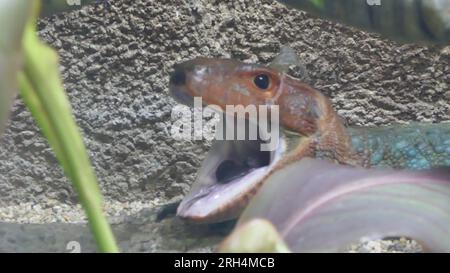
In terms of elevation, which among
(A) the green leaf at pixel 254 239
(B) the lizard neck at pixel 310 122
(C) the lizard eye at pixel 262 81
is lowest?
(A) the green leaf at pixel 254 239

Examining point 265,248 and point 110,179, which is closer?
point 265,248

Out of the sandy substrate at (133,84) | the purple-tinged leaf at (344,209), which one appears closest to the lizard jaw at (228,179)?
the sandy substrate at (133,84)

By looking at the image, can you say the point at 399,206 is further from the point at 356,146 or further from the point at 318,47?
the point at 318,47

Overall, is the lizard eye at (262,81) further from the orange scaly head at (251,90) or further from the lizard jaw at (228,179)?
the lizard jaw at (228,179)

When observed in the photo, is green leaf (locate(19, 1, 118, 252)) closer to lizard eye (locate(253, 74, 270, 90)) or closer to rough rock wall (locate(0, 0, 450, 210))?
lizard eye (locate(253, 74, 270, 90))
